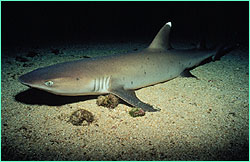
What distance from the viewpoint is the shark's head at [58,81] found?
2.60 meters

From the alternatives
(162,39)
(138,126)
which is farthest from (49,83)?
(162,39)

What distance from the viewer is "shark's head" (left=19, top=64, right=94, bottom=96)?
2600mm

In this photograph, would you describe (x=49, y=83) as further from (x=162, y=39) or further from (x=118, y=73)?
(x=162, y=39)

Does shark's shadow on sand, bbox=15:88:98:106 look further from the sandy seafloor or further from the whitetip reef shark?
the whitetip reef shark

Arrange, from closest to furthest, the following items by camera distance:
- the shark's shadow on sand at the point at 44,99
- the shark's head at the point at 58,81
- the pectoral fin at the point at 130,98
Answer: the shark's head at the point at 58,81 → the pectoral fin at the point at 130,98 → the shark's shadow on sand at the point at 44,99

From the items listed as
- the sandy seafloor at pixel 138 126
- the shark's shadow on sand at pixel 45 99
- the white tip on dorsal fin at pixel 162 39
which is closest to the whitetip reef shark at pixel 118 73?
the white tip on dorsal fin at pixel 162 39

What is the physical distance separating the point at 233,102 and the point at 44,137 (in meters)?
3.73

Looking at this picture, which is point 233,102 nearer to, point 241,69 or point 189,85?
point 189,85

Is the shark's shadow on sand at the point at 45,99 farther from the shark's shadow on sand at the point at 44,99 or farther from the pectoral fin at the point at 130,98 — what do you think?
the pectoral fin at the point at 130,98

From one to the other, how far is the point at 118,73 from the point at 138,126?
113cm

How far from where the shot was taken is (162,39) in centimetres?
412

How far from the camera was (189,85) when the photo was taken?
167 inches

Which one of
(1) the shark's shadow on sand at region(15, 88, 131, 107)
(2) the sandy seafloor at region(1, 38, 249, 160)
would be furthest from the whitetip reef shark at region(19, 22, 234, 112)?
(1) the shark's shadow on sand at region(15, 88, 131, 107)

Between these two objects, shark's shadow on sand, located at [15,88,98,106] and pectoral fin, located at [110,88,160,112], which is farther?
shark's shadow on sand, located at [15,88,98,106]
